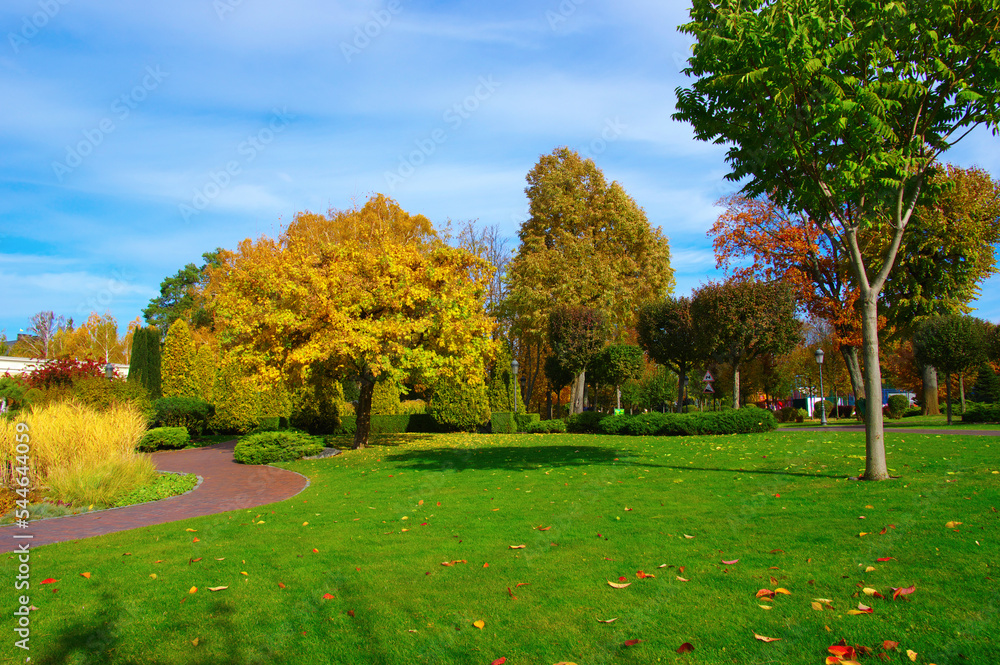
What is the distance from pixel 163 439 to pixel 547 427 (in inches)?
564

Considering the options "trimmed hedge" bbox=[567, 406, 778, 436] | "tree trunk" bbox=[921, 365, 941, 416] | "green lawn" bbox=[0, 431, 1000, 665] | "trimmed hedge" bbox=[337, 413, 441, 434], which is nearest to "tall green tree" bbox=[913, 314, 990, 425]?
"tree trunk" bbox=[921, 365, 941, 416]

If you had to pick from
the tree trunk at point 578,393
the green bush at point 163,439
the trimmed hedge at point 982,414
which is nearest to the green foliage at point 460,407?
the tree trunk at point 578,393

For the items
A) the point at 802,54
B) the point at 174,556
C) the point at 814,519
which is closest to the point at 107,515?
the point at 174,556

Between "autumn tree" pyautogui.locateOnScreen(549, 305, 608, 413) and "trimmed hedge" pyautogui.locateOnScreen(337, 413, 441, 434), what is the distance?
22.1 ft

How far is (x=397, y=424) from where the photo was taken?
25.7 meters

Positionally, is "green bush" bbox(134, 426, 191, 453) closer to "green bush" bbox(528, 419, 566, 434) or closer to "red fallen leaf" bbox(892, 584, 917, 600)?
"green bush" bbox(528, 419, 566, 434)

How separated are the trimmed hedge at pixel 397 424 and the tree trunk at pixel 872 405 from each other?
18.9 meters

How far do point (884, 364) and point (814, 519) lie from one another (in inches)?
1651

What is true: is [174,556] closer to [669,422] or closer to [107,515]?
[107,515]

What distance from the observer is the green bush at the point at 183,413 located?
24.7 metres

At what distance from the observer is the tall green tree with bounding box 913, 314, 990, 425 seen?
77.5ft

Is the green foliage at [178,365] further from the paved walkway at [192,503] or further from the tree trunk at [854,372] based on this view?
the tree trunk at [854,372]

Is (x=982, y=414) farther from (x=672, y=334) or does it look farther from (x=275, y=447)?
(x=275, y=447)

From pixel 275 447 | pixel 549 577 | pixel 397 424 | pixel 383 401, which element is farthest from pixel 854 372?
pixel 549 577
